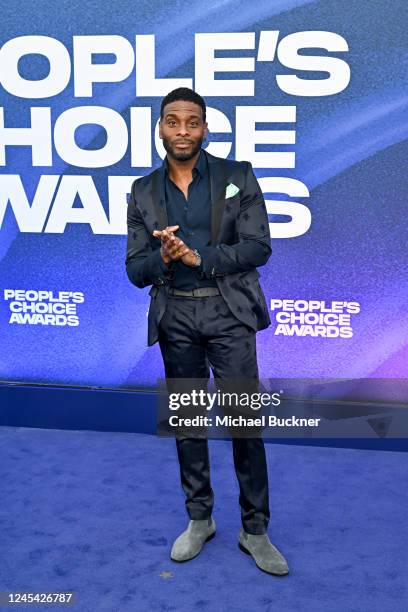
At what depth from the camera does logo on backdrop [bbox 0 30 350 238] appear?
392cm

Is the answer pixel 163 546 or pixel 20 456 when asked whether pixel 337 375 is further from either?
pixel 20 456

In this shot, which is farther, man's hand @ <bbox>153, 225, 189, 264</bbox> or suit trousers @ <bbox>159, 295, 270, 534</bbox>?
suit trousers @ <bbox>159, 295, 270, 534</bbox>

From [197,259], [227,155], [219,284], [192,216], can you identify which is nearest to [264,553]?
[219,284]

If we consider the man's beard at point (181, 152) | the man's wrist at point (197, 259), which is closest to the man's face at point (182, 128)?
the man's beard at point (181, 152)

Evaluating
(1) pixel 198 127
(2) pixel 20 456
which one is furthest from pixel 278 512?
(1) pixel 198 127


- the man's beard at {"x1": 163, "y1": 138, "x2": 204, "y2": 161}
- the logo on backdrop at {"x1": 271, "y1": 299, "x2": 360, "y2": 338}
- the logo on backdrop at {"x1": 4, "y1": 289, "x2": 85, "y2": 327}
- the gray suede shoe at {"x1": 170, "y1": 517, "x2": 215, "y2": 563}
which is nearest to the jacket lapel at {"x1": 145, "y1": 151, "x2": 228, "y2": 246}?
the man's beard at {"x1": 163, "y1": 138, "x2": 204, "y2": 161}

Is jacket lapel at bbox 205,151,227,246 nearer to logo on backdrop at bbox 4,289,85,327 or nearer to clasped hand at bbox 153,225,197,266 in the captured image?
clasped hand at bbox 153,225,197,266

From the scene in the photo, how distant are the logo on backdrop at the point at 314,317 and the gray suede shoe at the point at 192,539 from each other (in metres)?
1.36

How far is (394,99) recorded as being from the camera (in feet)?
12.7

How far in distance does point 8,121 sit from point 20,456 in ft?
6.25

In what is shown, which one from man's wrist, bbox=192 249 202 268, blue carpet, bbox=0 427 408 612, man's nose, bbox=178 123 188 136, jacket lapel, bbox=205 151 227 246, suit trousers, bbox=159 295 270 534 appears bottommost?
blue carpet, bbox=0 427 408 612

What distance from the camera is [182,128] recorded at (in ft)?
8.94

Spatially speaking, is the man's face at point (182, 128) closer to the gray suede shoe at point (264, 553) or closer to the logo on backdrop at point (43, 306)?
the gray suede shoe at point (264, 553)

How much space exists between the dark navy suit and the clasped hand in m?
0.10
